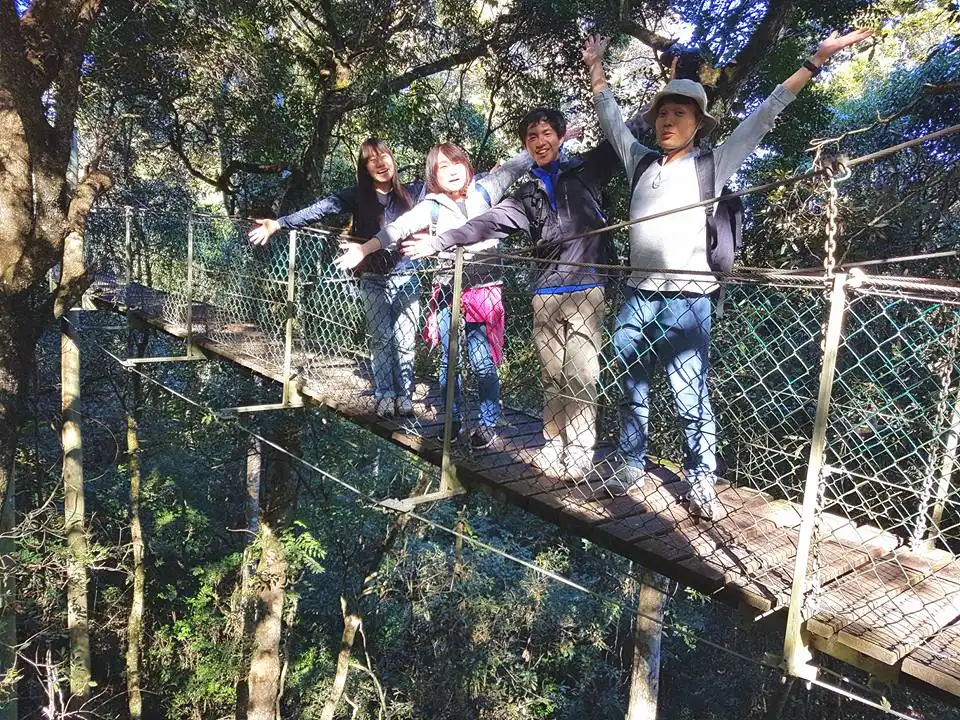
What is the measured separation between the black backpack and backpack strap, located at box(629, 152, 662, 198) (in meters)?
0.14

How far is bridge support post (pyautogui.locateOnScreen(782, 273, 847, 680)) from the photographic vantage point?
1122 mm

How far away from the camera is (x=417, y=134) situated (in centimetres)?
466

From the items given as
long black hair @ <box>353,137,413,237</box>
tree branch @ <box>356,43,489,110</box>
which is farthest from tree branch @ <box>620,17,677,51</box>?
long black hair @ <box>353,137,413,237</box>

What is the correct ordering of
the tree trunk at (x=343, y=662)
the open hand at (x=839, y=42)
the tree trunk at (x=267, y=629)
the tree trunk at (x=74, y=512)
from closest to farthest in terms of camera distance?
the open hand at (x=839, y=42)
the tree trunk at (x=74, y=512)
the tree trunk at (x=267, y=629)
the tree trunk at (x=343, y=662)

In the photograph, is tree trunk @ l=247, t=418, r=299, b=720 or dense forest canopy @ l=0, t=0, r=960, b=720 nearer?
dense forest canopy @ l=0, t=0, r=960, b=720

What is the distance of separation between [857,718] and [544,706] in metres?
3.39

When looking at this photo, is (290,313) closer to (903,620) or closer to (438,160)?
(438,160)

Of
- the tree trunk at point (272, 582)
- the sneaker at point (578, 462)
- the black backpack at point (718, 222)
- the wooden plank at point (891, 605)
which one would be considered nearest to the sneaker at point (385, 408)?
the sneaker at point (578, 462)

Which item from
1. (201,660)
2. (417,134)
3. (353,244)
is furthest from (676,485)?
(201,660)

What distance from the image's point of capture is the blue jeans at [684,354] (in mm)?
1622

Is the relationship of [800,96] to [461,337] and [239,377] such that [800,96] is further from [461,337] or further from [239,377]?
[239,377]

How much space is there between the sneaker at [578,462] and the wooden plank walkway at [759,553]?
0.04 metres

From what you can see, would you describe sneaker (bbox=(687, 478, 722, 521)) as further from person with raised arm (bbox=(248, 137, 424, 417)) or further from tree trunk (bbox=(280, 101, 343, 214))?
tree trunk (bbox=(280, 101, 343, 214))

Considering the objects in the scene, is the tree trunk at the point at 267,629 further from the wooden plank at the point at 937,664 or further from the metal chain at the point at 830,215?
the metal chain at the point at 830,215
